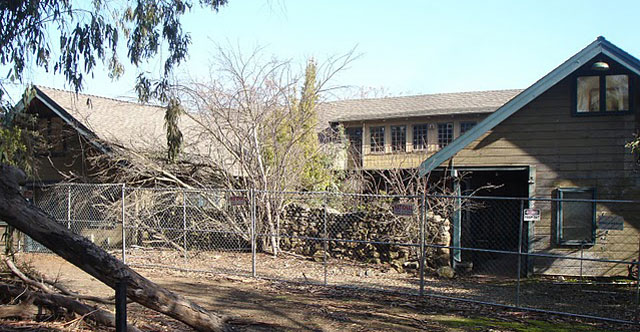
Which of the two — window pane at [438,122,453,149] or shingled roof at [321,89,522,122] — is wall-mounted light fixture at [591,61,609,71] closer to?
shingled roof at [321,89,522,122]

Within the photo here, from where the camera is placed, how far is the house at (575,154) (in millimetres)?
13000

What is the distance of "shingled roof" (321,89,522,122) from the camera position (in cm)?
2362

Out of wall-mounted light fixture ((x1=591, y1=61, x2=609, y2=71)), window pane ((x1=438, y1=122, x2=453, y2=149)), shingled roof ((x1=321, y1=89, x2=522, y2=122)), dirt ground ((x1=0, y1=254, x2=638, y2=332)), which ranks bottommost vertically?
dirt ground ((x1=0, y1=254, x2=638, y2=332))

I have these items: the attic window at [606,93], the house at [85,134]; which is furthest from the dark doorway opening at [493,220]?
the house at [85,134]

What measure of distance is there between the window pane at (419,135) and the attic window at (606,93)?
36.4 feet

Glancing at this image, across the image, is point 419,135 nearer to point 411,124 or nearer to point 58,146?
point 411,124

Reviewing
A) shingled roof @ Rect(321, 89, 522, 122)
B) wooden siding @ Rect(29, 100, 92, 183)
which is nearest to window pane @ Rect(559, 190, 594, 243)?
shingled roof @ Rect(321, 89, 522, 122)

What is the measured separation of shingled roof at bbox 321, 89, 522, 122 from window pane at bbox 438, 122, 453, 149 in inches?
29.7

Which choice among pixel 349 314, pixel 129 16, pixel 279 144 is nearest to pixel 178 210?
pixel 279 144

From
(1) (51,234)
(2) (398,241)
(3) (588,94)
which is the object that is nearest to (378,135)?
(2) (398,241)

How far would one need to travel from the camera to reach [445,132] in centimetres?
2416

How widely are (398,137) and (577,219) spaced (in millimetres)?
11926

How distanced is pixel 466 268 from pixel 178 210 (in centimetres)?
845

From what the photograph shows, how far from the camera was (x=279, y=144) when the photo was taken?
1605cm
